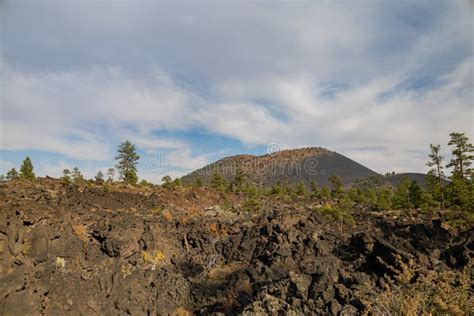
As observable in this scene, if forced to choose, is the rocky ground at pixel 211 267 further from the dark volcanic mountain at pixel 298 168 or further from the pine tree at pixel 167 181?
the dark volcanic mountain at pixel 298 168

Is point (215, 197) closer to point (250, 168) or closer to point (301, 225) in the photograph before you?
point (301, 225)

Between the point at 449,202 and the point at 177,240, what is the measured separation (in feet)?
87.6

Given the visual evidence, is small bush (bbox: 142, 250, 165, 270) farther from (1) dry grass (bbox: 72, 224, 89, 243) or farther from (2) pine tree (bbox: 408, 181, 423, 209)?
(2) pine tree (bbox: 408, 181, 423, 209)

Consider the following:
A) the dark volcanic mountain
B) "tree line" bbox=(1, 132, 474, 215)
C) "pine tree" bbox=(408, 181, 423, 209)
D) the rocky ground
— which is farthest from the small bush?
the dark volcanic mountain

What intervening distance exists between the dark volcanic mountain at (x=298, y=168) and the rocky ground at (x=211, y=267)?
114 m

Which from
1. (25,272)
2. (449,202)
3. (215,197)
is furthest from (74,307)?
(449,202)

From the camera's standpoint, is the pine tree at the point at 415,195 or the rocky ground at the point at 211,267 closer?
the rocky ground at the point at 211,267

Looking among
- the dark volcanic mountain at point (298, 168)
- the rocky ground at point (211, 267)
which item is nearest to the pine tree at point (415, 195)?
the rocky ground at point (211, 267)

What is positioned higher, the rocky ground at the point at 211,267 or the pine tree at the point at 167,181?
the pine tree at the point at 167,181

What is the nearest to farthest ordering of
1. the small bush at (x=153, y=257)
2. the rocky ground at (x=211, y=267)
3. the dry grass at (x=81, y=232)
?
the rocky ground at (x=211, y=267) → the dry grass at (x=81, y=232) → the small bush at (x=153, y=257)

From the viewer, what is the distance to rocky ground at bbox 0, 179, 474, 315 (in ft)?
26.6

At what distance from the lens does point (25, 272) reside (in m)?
10.5

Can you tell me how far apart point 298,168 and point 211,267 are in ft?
515

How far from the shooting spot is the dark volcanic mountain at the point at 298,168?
143750mm
